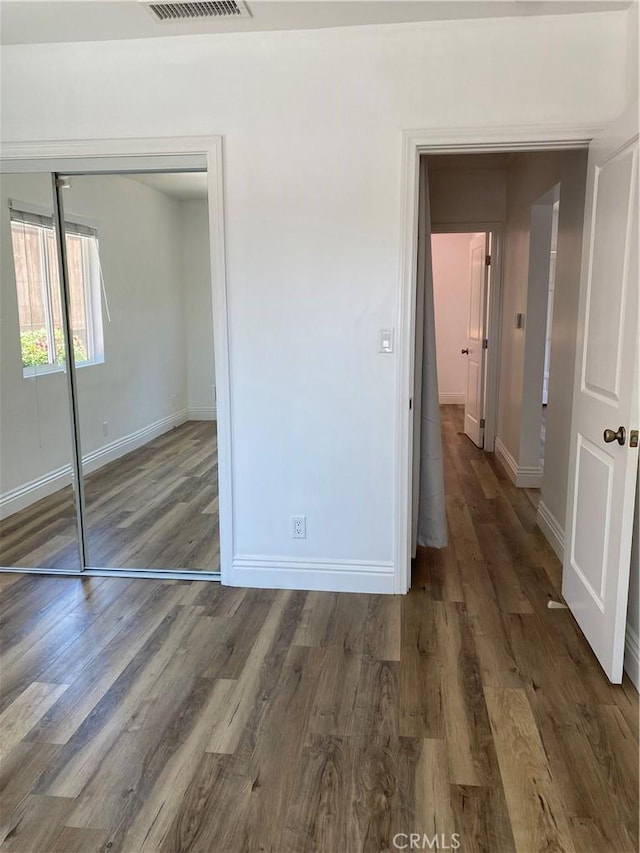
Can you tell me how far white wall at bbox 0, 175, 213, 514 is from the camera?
3.53 meters

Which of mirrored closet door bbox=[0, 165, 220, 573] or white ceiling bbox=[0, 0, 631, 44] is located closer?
white ceiling bbox=[0, 0, 631, 44]

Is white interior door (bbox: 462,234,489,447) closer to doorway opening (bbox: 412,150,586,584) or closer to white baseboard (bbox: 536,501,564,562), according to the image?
doorway opening (bbox: 412,150,586,584)

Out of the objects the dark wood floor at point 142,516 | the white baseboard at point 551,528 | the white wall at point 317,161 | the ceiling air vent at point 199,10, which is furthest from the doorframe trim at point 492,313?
the ceiling air vent at point 199,10

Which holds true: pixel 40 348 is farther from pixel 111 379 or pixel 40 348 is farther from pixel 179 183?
pixel 179 183

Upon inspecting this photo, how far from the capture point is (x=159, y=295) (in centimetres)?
375

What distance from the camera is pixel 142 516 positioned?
3.96 m

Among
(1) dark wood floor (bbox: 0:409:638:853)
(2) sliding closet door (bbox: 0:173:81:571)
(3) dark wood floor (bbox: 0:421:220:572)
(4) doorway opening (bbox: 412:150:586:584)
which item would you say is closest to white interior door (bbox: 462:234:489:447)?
(4) doorway opening (bbox: 412:150:586:584)

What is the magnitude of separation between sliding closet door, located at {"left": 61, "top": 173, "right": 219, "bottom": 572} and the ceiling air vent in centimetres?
75

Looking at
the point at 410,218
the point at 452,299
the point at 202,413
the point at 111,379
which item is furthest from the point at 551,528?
the point at 452,299

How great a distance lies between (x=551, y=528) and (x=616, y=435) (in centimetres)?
163

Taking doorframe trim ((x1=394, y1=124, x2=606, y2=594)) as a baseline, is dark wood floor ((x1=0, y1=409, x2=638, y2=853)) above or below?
below

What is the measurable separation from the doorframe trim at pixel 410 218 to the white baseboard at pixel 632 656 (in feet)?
3.36

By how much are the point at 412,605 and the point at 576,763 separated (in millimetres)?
1128

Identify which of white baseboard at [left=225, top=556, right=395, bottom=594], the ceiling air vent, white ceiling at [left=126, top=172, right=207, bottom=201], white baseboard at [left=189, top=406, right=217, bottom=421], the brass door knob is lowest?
white baseboard at [left=225, top=556, right=395, bottom=594]
